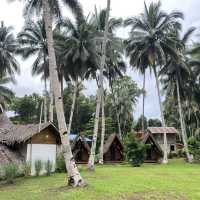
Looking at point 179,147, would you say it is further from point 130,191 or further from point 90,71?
point 130,191

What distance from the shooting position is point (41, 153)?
77.5 feet

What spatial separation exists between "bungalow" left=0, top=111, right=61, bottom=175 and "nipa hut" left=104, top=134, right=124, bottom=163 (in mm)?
14620

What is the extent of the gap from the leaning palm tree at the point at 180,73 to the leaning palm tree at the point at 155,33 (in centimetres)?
149

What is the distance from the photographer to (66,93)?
2259 inches

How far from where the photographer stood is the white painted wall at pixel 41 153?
2280 centimetres

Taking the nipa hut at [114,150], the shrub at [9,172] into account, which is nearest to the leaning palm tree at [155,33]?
the nipa hut at [114,150]

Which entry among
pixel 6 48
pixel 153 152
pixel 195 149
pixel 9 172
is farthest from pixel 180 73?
pixel 9 172

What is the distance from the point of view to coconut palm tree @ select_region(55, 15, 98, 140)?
102ft

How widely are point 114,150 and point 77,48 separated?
14.1 m

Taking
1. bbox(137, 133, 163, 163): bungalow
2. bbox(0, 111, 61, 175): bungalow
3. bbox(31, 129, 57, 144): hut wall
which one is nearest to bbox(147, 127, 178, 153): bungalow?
bbox(137, 133, 163, 163): bungalow

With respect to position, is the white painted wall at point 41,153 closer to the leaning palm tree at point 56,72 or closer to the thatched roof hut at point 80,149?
the leaning palm tree at point 56,72

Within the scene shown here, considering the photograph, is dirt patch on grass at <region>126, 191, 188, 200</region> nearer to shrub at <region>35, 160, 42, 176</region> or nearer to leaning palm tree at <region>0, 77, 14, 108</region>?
shrub at <region>35, 160, 42, 176</region>

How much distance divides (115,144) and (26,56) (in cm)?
1477

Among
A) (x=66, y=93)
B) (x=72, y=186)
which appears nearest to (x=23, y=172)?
(x=72, y=186)
